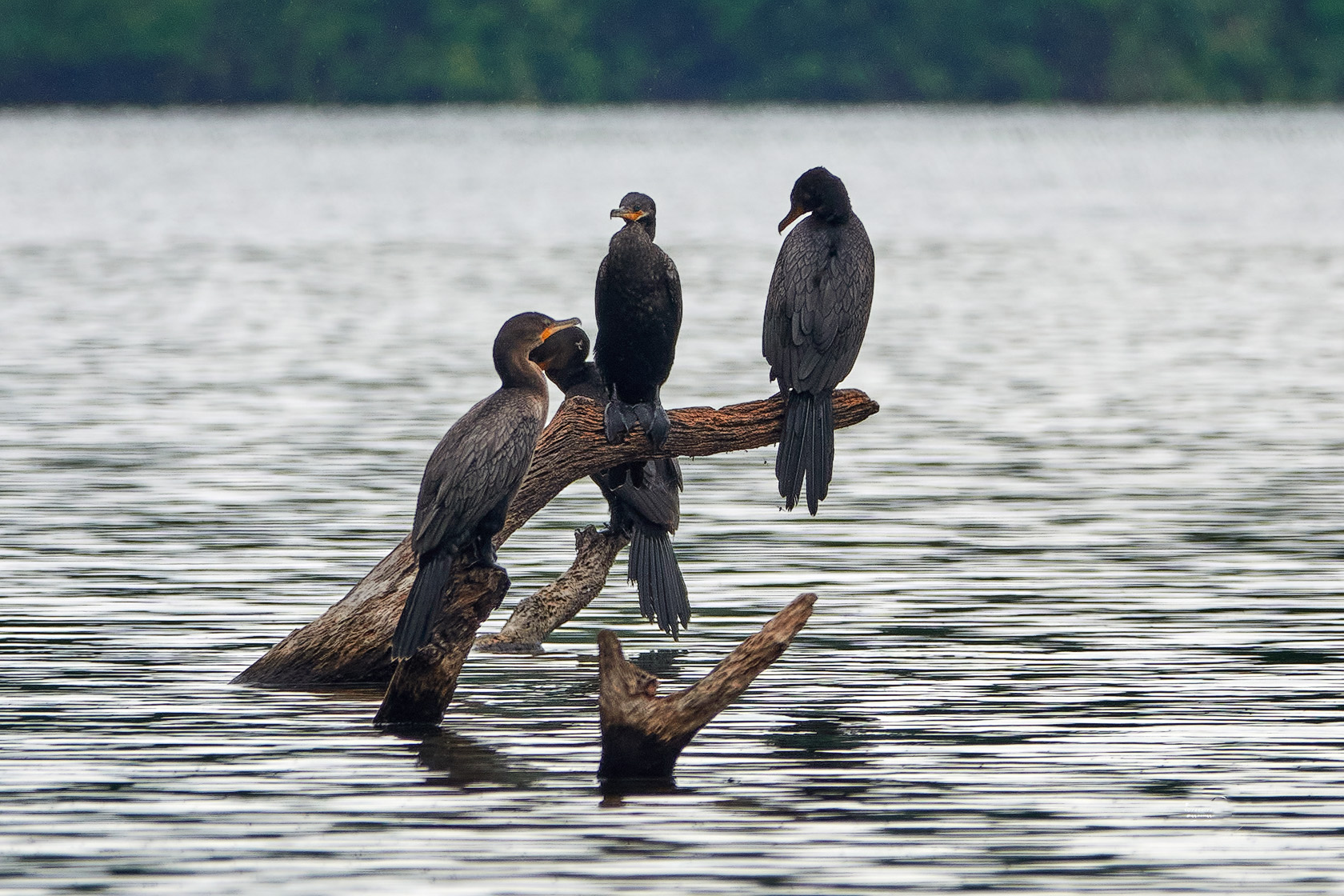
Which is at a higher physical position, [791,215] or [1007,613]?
[791,215]

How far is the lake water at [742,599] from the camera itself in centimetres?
683

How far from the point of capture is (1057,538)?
12.3m

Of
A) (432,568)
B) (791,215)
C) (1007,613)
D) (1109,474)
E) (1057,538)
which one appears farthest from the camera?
(1109,474)

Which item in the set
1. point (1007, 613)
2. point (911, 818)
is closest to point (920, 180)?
point (1007, 613)

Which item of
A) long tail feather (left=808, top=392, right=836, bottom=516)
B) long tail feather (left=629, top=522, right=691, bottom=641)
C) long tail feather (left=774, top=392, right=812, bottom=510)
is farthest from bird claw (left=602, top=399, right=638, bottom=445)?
long tail feather (left=629, top=522, right=691, bottom=641)

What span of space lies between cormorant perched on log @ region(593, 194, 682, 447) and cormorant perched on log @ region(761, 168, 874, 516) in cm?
37

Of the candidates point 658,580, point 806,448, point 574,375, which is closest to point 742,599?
point 658,580

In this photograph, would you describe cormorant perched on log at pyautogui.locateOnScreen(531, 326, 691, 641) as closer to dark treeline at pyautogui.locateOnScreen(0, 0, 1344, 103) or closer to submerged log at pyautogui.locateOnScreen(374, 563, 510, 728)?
submerged log at pyautogui.locateOnScreen(374, 563, 510, 728)

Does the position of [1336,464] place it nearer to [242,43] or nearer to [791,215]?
[791,215]

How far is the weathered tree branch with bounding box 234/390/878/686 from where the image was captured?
835 cm

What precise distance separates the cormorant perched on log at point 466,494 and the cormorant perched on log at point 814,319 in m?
0.91

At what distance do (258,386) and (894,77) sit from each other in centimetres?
6783

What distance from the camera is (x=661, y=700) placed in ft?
24.1

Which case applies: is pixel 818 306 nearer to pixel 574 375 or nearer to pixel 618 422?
pixel 618 422
